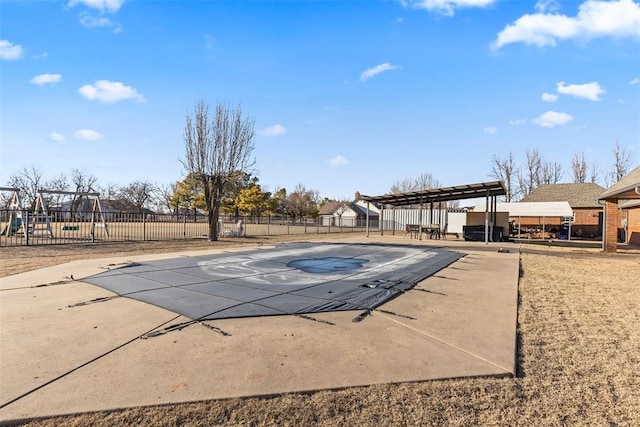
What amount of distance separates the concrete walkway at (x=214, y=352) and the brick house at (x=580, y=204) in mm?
27804

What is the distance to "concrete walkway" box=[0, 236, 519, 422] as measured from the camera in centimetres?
257

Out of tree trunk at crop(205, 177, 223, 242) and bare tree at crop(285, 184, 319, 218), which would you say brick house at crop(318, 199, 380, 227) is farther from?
tree trunk at crop(205, 177, 223, 242)

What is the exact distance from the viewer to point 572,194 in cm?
2962

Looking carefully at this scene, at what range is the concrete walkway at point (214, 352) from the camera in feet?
8.43

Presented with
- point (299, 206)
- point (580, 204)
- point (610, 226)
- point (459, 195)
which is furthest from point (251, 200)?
point (610, 226)

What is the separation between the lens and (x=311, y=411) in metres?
2.35

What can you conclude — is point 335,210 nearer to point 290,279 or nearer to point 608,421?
point 290,279

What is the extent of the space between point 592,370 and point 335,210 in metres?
62.6

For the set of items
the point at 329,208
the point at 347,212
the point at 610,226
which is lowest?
the point at 610,226

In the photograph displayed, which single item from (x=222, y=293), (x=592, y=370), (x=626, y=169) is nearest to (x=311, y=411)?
(x=592, y=370)

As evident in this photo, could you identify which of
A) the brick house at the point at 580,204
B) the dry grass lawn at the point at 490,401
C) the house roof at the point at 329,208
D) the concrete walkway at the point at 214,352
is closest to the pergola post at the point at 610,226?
the brick house at the point at 580,204

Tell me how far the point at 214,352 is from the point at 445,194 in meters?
21.6

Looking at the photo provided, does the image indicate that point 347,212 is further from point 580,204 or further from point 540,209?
point 540,209

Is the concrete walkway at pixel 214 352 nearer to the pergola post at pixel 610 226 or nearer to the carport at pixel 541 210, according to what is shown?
the pergola post at pixel 610 226
